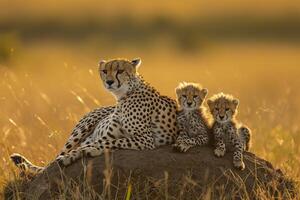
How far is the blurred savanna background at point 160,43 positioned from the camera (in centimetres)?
1386

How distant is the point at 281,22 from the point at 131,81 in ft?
77.5

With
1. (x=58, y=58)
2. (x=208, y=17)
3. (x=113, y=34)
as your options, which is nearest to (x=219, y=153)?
(x=58, y=58)

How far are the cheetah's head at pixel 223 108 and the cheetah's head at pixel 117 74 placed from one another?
0.57 metres

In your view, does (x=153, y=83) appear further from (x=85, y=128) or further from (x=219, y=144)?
(x=219, y=144)

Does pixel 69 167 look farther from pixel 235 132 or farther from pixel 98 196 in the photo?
pixel 235 132

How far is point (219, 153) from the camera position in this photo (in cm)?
491

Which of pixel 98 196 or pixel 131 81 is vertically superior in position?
pixel 131 81

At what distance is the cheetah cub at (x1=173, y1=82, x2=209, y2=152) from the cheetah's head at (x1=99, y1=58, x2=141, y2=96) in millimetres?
342

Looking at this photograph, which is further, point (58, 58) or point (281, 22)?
point (281, 22)

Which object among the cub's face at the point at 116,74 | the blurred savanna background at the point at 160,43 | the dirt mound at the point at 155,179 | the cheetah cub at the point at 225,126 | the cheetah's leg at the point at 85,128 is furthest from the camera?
the blurred savanna background at the point at 160,43

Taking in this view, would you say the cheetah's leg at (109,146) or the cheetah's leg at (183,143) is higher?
the cheetah's leg at (109,146)

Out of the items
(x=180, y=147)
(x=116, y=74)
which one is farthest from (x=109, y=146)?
(x=116, y=74)

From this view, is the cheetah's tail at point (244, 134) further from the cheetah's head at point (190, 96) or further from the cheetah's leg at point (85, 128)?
the cheetah's leg at point (85, 128)

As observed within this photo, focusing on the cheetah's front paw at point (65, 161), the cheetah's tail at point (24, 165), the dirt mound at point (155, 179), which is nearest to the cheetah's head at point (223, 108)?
the dirt mound at point (155, 179)
